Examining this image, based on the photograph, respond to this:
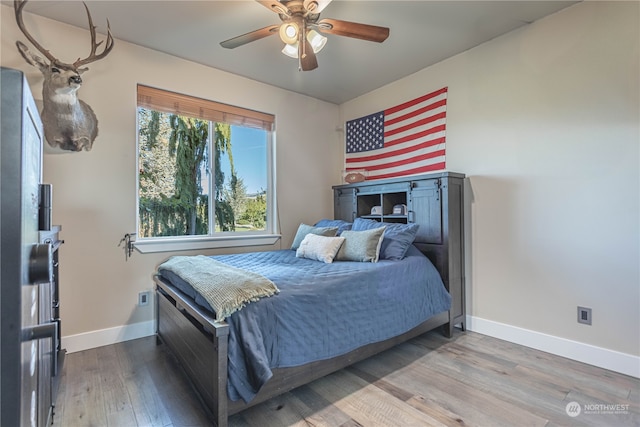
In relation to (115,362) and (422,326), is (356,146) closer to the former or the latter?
(422,326)

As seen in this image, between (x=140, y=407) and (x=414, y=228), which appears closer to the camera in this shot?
(x=140, y=407)

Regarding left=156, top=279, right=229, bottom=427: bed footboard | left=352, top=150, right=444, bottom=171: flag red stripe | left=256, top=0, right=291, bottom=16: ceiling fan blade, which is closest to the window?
left=156, top=279, right=229, bottom=427: bed footboard

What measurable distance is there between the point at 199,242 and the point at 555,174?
3.30m

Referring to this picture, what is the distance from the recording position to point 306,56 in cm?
217

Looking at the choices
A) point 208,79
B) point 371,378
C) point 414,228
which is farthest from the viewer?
point 208,79

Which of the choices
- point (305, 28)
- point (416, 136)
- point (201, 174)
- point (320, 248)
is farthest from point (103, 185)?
point (416, 136)

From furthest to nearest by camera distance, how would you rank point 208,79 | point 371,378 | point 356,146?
point 356,146, point 208,79, point 371,378

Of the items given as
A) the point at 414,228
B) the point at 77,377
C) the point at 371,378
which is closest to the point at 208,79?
the point at 414,228

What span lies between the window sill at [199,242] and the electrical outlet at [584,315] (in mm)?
2933

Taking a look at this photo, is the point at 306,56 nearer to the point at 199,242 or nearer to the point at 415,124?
the point at 415,124

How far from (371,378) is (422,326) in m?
0.74

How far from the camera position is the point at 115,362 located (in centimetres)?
231

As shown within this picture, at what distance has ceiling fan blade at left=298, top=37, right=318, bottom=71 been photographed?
2.12 m

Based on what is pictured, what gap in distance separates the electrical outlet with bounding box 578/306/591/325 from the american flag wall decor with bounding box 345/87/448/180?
5.55 ft
